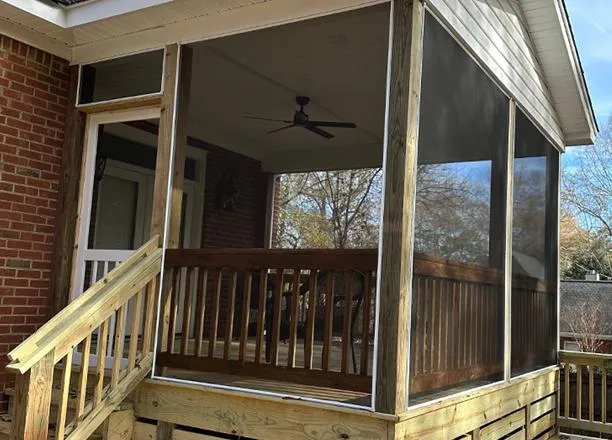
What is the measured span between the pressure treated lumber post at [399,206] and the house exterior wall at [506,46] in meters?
0.33

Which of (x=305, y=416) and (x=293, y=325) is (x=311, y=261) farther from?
(x=305, y=416)

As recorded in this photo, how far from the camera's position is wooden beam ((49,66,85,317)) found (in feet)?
14.9

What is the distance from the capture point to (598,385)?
7.01m

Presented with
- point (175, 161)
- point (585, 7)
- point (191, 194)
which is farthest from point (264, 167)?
point (585, 7)

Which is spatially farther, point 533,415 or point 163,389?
point 533,415

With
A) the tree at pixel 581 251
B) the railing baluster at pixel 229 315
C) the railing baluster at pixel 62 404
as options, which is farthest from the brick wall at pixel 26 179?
the tree at pixel 581 251

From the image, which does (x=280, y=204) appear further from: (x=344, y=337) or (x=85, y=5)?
(x=344, y=337)

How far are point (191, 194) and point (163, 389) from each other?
3.95m

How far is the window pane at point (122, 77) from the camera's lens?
436 cm

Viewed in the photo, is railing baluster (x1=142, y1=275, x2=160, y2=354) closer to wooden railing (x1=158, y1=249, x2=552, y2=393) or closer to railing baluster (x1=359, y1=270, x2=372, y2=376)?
wooden railing (x1=158, y1=249, x2=552, y2=393)

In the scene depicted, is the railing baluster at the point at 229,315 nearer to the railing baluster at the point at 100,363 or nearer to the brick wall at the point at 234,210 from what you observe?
the railing baluster at the point at 100,363

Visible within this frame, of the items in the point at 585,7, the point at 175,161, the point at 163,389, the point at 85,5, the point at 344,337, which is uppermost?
the point at 585,7

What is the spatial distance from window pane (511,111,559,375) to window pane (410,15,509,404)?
47 centimetres

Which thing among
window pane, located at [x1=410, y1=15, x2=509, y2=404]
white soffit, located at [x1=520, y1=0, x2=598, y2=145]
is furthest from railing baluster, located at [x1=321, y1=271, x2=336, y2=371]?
white soffit, located at [x1=520, y1=0, x2=598, y2=145]
